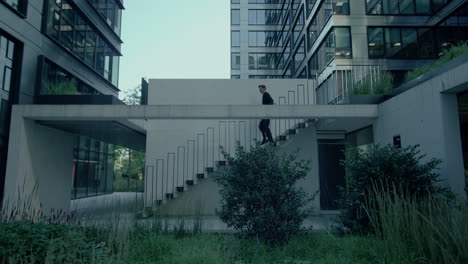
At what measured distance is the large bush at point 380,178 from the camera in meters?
5.92

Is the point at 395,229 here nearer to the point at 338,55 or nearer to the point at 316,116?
the point at 316,116

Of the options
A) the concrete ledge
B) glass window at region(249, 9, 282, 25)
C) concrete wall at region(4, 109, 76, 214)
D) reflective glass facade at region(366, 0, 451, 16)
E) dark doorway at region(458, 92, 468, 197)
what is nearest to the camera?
dark doorway at region(458, 92, 468, 197)

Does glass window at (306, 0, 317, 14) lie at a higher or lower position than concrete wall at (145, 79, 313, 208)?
higher

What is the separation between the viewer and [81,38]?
14.7m

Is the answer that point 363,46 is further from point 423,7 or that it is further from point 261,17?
point 261,17

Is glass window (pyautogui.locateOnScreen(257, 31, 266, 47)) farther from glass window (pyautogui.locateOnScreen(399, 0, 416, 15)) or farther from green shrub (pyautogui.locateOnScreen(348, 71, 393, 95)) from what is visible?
green shrub (pyautogui.locateOnScreen(348, 71, 393, 95))

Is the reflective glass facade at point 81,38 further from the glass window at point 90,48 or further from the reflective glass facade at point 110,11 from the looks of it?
the reflective glass facade at point 110,11

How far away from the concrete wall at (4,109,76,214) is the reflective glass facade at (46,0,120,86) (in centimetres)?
416

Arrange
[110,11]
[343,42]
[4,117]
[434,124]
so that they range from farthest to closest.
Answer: [110,11] < [343,42] < [4,117] < [434,124]

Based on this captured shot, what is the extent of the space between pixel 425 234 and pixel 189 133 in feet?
29.4

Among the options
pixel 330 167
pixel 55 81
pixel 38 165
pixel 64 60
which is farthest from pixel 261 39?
pixel 38 165

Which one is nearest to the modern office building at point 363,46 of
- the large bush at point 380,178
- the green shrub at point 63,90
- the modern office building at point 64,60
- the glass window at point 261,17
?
the large bush at point 380,178

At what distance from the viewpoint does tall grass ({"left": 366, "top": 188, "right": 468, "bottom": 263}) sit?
3217 mm

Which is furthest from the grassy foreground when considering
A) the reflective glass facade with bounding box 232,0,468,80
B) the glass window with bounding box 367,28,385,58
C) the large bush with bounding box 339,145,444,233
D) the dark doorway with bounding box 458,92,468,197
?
the glass window with bounding box 367,28,385,58
